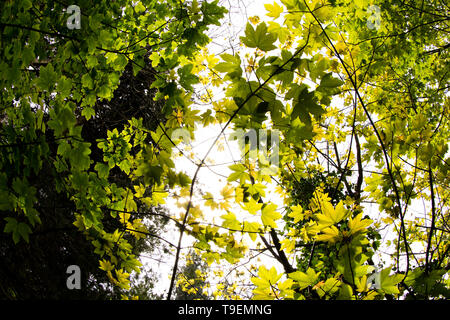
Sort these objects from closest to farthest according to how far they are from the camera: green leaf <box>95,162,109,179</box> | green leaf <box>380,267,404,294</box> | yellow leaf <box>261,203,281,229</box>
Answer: green leaf <box>380,267,404,294</box>, yellow leaf <box>261,203,281,229</box>, green leaf <box>95,162,109,179</box>

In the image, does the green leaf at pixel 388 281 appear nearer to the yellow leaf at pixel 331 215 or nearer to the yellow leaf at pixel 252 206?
the yellow leaf at pixel 331 215

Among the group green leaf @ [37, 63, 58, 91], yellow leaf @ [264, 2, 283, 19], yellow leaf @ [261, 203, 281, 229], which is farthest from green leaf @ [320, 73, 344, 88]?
green leaf @ [37, 63, 58, 91]

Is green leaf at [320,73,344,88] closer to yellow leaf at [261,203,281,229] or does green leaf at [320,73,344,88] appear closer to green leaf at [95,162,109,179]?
yellow leaf at [261,203,281,229]

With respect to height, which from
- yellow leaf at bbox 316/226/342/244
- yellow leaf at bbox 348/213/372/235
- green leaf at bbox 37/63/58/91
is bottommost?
yellow leaf at bbox 316/226/342/244

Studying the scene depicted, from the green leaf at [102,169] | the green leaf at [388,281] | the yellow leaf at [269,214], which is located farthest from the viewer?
the green leaf at [102,169]

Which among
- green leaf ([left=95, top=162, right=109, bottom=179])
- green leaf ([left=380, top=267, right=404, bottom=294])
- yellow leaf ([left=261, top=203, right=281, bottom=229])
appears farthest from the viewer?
green leaf ([left=95, top=162, right=109, bottom=179])

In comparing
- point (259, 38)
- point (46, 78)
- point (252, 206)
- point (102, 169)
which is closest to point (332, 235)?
point (252, 206)

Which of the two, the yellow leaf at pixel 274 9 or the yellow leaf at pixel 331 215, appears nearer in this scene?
the yellow leaf at pixel 331 215

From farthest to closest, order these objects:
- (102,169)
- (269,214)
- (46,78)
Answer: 1. (102,169)
2. (46,78)
3. (269,214)

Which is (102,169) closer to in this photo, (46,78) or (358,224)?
(46,78)

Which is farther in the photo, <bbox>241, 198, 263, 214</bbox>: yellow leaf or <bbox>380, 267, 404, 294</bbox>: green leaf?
<bbox>241, 198, 263, 214</bbox>: yellow leaf

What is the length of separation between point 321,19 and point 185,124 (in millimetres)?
697

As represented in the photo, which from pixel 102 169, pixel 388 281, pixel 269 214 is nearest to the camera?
pixel 388 281

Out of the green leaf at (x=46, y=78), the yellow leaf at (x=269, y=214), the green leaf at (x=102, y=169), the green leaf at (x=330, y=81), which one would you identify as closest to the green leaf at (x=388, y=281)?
the yellow leaf at (x=269, y=214)
